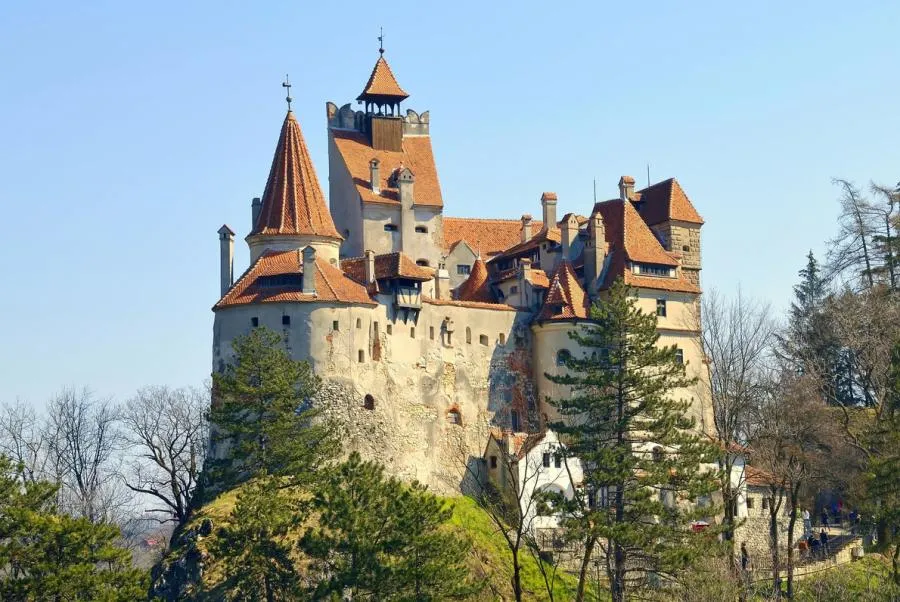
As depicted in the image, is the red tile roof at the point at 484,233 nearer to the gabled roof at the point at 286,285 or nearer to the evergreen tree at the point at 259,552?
the gabled roof at the point at 286,285

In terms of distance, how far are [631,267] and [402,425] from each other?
43.8ft

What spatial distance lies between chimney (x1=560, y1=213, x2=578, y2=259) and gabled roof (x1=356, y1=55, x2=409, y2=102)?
1187 cm

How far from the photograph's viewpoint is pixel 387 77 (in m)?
83.9

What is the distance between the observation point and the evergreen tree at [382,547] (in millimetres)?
53938

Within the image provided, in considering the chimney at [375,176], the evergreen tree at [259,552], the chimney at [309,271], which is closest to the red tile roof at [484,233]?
the chimney at [375,176]

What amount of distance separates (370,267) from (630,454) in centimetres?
1628

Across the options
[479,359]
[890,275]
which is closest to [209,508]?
[479,359]

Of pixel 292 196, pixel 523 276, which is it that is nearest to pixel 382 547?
pixel 292 196

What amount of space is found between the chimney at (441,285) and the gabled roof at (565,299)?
4.40 m

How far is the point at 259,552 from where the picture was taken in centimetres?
5638

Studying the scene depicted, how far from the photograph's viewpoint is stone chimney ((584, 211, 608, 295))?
249ft

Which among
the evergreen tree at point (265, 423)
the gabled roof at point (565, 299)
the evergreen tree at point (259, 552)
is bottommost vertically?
the evergreen tree at point (259, 552)

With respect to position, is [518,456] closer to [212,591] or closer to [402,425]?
[402,425]

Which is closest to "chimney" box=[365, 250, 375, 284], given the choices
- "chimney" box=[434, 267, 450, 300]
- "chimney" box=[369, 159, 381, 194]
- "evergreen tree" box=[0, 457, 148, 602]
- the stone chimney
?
"chimney" box=[434, 267, 450, 300]
